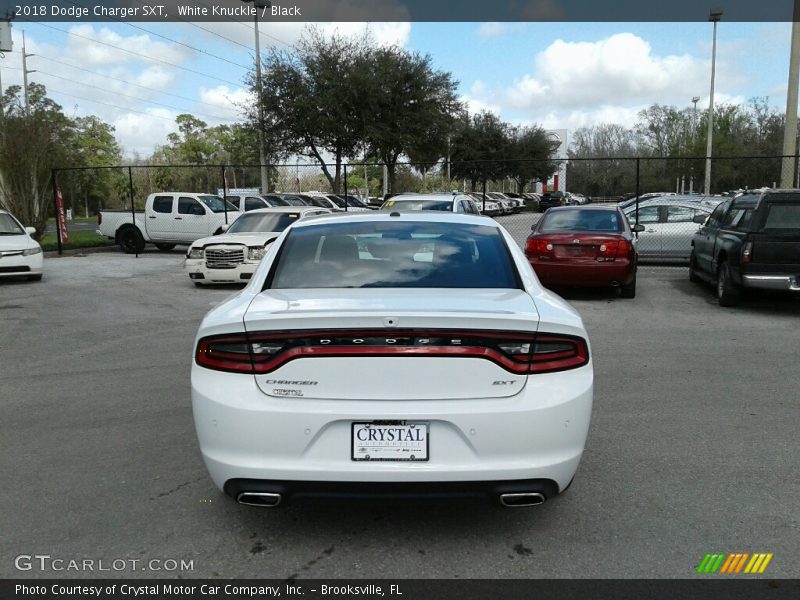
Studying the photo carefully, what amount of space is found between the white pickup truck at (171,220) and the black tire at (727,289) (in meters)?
14.2

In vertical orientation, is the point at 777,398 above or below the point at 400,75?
below

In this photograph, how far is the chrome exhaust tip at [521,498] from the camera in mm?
3275

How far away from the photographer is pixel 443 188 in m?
51.4

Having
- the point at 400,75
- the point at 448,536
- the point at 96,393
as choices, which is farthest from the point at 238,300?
the point at 400,75

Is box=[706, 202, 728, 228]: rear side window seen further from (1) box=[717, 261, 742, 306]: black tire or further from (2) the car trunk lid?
(2) the car trunk lid

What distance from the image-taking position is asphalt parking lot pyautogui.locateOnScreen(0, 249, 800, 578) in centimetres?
346

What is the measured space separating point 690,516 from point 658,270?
44.7 ft

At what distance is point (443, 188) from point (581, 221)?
1546 inches

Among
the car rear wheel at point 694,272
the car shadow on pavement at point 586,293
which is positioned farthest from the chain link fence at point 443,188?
the car shadow on pavement at point 586,293

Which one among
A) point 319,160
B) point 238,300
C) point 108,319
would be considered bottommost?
point 108,319

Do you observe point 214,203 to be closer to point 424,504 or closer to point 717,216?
point 717,216

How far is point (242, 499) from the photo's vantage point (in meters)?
3.34

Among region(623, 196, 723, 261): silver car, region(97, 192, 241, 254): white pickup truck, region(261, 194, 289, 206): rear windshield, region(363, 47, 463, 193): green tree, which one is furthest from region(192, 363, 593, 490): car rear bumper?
region(363, 47, 463, 193): green tree
